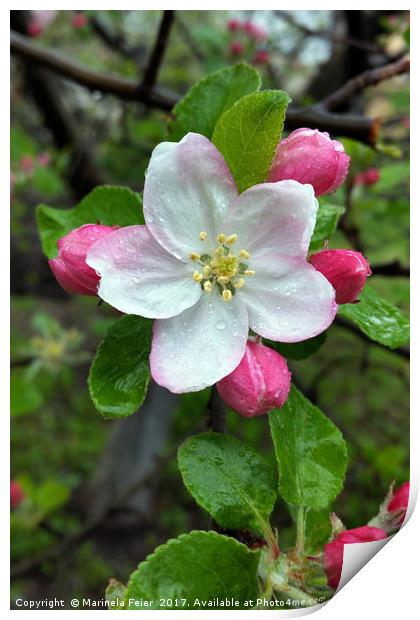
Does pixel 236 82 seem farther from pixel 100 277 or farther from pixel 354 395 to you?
pixel 354 395

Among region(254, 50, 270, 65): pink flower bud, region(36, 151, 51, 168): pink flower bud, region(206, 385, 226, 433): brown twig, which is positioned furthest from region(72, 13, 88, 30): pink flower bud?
region(206, 385, 226, 433): brown twig

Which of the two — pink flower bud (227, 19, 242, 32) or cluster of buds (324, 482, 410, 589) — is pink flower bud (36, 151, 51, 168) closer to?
pink flower bud (227, 19, 242, 32)

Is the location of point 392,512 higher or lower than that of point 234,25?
lower

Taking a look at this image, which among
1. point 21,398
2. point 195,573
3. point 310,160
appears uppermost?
point 310,160

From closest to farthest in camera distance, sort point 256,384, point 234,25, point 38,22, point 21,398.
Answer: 1. point 256,384
2. point 21,398
3. point 38,22
4. point 234,25

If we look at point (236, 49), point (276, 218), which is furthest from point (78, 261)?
point (236, 49)

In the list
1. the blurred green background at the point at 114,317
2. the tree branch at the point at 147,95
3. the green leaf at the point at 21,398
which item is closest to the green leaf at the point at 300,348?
the tree branch at the point at 147,95

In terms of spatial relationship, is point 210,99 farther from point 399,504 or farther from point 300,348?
point 399,504
